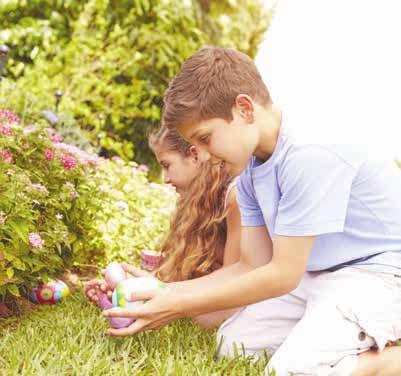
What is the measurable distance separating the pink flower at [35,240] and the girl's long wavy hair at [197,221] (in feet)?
2.64

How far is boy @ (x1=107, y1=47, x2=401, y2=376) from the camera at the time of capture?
2.23 m

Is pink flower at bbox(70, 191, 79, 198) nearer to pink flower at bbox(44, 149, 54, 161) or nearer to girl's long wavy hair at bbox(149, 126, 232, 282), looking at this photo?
pink flower at bbox(44, 149, 54, 161)

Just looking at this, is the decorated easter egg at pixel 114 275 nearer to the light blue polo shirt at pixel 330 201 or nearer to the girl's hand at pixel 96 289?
the girl's hand at pixel 96 289

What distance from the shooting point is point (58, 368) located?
2.11 metres

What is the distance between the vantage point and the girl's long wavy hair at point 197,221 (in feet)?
10.8

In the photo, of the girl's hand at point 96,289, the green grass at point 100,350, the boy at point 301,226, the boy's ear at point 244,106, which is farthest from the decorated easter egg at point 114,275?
the boy's ear at point 244,106

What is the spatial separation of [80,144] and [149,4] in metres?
2.25

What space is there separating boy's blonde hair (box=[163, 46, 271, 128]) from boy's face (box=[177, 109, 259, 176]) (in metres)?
0.02

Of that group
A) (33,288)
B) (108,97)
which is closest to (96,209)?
(33,288)

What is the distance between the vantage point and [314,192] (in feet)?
7.22

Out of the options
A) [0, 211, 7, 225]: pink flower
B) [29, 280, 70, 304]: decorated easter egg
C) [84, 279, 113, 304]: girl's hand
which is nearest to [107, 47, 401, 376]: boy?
[84, 279, 113, 304]: girl's hand

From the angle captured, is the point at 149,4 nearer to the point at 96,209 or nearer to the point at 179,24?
the point at 179,24

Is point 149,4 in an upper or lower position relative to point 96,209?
upper

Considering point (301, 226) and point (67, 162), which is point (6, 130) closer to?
point (67, 162)
